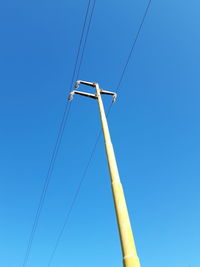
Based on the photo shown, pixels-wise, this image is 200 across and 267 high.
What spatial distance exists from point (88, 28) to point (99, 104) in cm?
496

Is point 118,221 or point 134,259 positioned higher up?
point 118,221

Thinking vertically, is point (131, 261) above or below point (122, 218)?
below

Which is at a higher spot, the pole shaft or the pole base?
the pole shaft

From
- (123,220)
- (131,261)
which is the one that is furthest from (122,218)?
(131,261)

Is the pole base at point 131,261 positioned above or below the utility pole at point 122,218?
below

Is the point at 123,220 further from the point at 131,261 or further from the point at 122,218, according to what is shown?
the point at 131,261

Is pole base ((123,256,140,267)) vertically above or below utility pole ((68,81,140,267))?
below

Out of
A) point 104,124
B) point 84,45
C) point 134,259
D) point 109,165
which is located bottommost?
point 134,259

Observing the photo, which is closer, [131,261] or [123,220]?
[131,261]

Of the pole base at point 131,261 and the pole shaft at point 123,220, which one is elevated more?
the pole shaft at point 123,220

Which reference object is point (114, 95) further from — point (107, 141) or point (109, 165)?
point (109, 165)

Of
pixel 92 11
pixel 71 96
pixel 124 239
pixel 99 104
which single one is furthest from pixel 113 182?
pixel 92 11

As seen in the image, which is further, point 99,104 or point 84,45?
point 84,45

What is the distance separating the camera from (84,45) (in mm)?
9906
